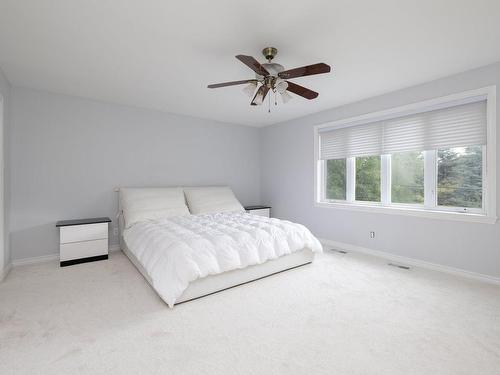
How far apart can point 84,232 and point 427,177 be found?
4.67 metres

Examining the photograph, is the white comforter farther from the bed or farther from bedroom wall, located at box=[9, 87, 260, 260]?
bedroom wall, located at box=[9, 87, 260, 260]

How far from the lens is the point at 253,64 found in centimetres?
200

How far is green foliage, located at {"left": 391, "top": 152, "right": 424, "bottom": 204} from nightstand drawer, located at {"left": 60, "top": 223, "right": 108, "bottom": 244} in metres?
4.21

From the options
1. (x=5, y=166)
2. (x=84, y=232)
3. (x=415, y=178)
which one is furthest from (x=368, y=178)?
(x=5, y=166)

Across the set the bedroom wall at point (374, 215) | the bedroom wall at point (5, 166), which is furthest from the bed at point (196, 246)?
the bedroom wall at point (5, 166)

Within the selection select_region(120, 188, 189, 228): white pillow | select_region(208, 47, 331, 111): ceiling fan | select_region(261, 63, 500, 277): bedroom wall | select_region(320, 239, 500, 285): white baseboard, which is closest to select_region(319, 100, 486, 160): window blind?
select_region(261, 63, 500, 277): bedroom wall

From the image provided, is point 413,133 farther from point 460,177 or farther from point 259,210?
point 259,210

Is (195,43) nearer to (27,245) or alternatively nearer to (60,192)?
(60,192)

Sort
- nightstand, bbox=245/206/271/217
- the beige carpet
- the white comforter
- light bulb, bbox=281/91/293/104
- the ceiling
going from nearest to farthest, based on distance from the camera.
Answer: the beige carpet
the ceiling
the white comforter
light bulb, bbox=281/91/293/104
nightstand, bbox=245/206/271/217

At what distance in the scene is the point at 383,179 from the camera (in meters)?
3.74

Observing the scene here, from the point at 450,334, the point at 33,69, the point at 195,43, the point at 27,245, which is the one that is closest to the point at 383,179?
the point at 450,334

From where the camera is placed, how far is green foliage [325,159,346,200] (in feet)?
14.1

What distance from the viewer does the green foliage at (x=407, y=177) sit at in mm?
3389

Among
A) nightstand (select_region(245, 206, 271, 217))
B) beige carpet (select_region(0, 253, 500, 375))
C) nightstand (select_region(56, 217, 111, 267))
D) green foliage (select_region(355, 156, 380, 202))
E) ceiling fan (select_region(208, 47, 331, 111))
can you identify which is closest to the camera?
beige carpet (select_region(0, 253, 500, 375))
